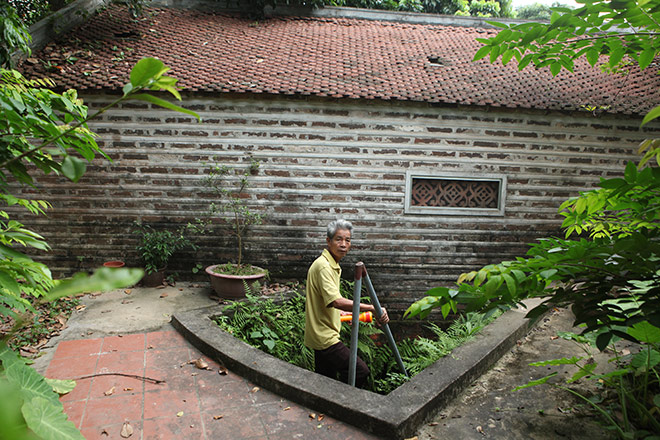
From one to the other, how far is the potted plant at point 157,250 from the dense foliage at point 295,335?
80.4 inches

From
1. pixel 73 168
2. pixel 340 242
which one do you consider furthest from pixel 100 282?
pixel 340 242

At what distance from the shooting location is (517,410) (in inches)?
138

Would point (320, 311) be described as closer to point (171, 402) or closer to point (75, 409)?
point (171, 402)

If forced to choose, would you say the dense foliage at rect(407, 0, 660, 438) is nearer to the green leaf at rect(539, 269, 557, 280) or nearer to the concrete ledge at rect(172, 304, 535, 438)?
the green leaf at rect(539, 269, 557, 280)

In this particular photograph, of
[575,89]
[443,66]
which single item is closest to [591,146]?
[575,89]

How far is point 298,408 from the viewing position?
11.5ft

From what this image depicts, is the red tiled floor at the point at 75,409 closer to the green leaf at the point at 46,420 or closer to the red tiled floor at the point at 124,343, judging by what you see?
the red tiled floor at the point at 124,343

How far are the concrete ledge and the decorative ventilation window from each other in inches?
125

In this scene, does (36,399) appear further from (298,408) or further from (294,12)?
(294,12)

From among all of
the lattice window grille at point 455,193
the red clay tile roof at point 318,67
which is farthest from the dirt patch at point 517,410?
the red clay tile roof at point 318,67

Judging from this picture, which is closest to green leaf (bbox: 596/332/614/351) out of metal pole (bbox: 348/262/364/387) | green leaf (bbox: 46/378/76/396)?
metal pole (bbox: 348/262/364/387)

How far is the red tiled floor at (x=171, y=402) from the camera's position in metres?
3.18

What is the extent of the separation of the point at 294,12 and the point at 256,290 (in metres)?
7.96

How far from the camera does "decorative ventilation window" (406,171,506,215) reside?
7734mm
